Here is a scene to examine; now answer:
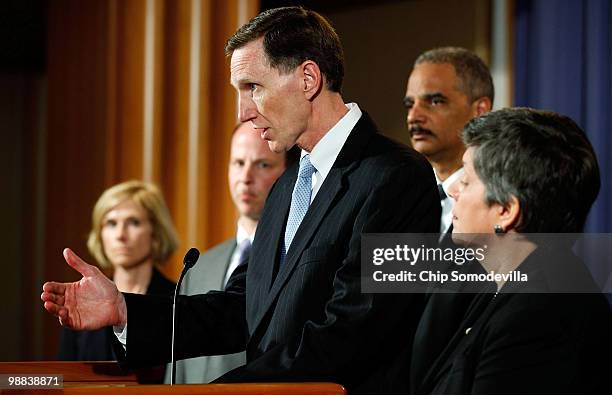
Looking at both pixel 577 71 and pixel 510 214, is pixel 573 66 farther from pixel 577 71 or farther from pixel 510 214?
pixel 510 214

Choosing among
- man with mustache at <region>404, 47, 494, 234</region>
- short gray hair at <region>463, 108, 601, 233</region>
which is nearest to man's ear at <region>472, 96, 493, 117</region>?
man with mustache at <region>404, 47, 494, 234</region>

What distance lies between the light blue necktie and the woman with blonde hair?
164 cm

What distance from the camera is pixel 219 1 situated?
4734mm

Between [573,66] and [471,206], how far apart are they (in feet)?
6.58

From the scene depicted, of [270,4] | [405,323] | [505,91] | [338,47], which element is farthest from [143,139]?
[405,323]

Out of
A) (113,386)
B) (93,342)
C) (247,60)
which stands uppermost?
(247,60)

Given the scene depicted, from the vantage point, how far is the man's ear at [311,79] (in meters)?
2.14

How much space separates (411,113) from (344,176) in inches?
52.7

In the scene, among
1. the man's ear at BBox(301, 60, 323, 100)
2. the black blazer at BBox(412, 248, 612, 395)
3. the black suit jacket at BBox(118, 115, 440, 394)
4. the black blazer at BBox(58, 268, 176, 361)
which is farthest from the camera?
the black blazer at BBox(58, 268, 176, 361)

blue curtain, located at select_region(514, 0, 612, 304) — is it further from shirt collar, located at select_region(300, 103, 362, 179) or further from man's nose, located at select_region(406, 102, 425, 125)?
shirt collar, located at select_region(300, 103, 362, 179)

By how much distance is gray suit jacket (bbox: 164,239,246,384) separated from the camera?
2898 mm

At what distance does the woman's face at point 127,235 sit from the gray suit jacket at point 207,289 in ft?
1.74

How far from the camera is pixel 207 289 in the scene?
3.16 meters

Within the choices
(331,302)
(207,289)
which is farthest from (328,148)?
(207,289)
